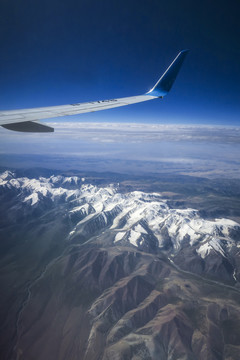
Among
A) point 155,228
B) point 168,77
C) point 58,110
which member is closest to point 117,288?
point 155,228

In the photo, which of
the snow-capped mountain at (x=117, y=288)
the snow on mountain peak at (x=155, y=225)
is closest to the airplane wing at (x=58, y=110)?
the snow-capped mountain at (x=117, y=288)

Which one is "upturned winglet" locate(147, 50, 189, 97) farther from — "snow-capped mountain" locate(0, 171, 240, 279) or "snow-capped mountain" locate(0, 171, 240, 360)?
"snow-capped mountain" locate(0, 171, 240, 279)

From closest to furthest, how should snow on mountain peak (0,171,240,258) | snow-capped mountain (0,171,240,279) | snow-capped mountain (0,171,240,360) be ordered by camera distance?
snow-capped mountain (0,171,240,360) → snow-capped mountain (0,171,240,279) → snow on mountain peak (0,171,240,258)

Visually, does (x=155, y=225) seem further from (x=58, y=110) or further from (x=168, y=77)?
(x=58, y=110)

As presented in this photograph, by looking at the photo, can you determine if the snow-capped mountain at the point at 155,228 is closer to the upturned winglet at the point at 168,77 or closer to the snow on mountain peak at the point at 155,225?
the snow on mountain peak at the point at 155,225

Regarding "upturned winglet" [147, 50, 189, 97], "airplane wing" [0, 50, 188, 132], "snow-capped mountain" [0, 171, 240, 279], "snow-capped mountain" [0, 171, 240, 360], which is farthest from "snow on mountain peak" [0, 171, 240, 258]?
"airplane wing" [0, 50, 188, 132]

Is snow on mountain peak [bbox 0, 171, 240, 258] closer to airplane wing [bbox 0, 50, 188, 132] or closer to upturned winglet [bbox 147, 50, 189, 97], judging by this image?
upturned winglet [bbox 147, 50, 189, 97]

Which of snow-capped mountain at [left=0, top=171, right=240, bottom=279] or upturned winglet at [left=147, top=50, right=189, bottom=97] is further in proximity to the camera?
snow-capped mountain at [left=0, top=171, right=240, bottom=279]

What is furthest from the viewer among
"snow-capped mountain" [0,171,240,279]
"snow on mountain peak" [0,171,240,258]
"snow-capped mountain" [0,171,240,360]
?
"snow on mountain peak" [0,171,240,258]

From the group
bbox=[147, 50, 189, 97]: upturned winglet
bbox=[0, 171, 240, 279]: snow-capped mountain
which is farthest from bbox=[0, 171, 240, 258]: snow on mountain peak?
bbox=[147, 50, 189, 97]: upturned winglet

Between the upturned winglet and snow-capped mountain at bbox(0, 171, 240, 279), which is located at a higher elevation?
the upturned winglet
